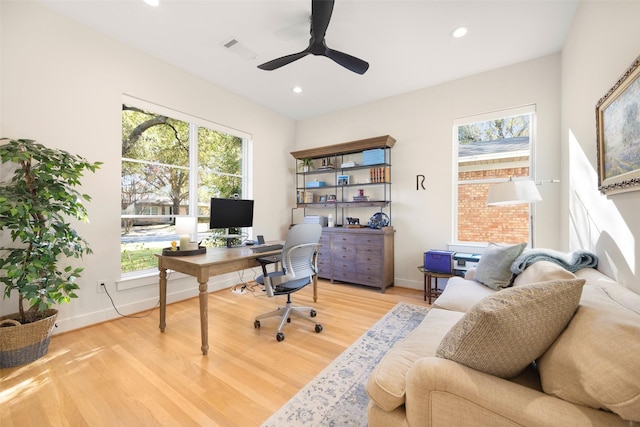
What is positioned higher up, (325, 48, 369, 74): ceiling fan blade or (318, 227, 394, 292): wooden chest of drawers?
(325, 48, 369, 74): ceiling fan blade

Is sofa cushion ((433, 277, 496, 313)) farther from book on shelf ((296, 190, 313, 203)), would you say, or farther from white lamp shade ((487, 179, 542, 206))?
book on shelf ((296, 190, 313, 203))

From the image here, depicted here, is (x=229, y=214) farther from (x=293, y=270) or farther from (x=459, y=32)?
(x=459, y=32)

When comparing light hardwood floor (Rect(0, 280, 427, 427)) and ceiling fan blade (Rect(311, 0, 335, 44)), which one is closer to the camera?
light hardwood floor (Rect(0, 280, 427, 427))

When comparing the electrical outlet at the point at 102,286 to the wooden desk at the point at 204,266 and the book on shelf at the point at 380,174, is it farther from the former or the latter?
the book on shelf at the point at 380,174

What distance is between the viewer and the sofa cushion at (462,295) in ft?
6.28

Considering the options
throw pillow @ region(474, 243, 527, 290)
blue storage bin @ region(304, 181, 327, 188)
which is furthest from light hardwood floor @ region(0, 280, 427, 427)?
blue storage bin @ region(304, 181, 327, 188)

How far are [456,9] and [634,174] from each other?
1.94 m

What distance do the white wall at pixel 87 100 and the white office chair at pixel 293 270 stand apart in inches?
66.4

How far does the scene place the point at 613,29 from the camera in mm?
1601

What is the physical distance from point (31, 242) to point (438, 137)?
4.48m

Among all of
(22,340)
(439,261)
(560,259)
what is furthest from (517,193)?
(22,340)

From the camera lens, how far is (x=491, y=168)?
3.41m

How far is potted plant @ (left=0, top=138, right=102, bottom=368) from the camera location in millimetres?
1805

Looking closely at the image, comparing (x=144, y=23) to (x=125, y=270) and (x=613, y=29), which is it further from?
(x=613, y=29)
